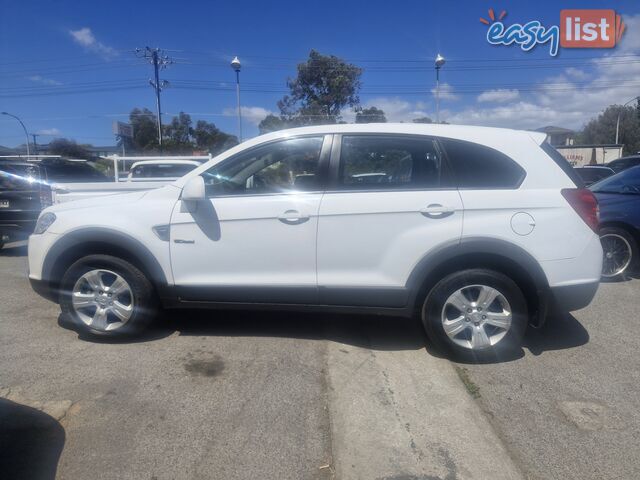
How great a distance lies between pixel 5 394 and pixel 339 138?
3.04m

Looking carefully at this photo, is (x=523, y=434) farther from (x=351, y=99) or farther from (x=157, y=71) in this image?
(x=157, y=71)

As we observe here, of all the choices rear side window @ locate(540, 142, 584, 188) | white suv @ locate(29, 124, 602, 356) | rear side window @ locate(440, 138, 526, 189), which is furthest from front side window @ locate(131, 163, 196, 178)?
rear side window @ locate(540, 142, 584, 188)

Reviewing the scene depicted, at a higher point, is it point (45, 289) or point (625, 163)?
point (625, 163)

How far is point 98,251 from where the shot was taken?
3.86 m

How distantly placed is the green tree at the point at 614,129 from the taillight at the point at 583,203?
64370 millimetres

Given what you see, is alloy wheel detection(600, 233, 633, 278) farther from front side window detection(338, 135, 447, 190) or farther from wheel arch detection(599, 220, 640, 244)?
front side window detection(338, 135, 447, 190)

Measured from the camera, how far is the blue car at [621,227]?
19.1 ft

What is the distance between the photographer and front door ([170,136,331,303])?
3.59 meters

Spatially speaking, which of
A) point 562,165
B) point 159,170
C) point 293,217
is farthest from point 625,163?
point 293,217

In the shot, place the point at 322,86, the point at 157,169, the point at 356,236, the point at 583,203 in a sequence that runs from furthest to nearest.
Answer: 1. the point at 322,86
2. the point at 157,169
3. the point at 356,236
4. the point at 583,203

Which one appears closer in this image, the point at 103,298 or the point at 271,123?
the point at 103,298

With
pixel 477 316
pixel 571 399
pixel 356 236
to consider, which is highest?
pixel 356 236

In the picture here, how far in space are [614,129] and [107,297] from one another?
235ft

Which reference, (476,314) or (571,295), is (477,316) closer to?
(476,314)
